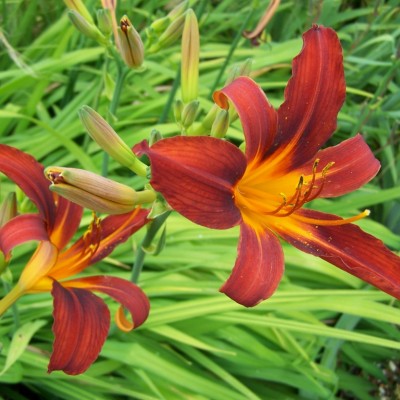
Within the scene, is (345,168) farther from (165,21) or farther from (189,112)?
(165,21)

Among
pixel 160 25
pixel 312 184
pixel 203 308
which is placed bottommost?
pixel 203 308

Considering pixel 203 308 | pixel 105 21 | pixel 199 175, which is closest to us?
pixel 199 175

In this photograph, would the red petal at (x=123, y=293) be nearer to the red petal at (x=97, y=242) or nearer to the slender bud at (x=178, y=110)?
the red petal at (x=97, y=242)

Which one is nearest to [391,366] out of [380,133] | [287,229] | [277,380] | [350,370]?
[350,370]

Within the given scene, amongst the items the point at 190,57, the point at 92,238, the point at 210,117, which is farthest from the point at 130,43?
the point at 92,238

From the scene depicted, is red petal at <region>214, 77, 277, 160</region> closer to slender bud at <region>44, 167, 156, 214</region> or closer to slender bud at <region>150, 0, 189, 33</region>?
slender bud at <region>44, 167, 156, 214</region>

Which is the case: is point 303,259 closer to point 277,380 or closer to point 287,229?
point 277,380

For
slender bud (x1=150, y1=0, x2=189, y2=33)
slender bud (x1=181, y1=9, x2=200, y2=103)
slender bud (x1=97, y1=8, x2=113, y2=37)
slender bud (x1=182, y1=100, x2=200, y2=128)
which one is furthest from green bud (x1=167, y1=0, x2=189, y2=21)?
slender bud (x1=182, y1=100, x2=200, y2=128)
